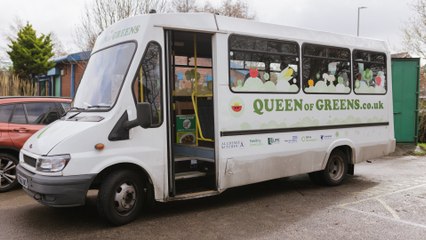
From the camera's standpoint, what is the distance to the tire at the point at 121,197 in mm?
5211

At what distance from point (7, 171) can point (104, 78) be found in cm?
324

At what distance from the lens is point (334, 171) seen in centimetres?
817

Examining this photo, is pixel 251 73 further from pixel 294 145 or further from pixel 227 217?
pixel 227 217

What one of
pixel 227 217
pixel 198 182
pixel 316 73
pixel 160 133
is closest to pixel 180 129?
pixel 198 182

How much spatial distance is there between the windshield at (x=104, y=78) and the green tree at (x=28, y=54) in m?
18.0

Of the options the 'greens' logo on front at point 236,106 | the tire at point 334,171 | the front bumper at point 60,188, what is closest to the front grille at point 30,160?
the front bumper at point 60,188

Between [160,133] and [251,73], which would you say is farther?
[251,73]

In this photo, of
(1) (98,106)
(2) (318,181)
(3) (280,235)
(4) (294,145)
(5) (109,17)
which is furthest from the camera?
(5) (109,17)

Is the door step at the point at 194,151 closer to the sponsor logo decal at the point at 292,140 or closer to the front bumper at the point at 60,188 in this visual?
the sponsor logo decal at the point at 292,140

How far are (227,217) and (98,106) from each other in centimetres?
242

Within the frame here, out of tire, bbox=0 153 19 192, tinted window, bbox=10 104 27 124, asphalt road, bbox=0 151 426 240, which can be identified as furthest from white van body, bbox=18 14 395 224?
tinted window, bbox=10 104 27 124

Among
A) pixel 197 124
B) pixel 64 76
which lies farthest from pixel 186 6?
pixel 197 124

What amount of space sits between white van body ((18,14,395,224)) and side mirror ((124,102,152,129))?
0.03 m

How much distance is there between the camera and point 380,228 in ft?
17.7
